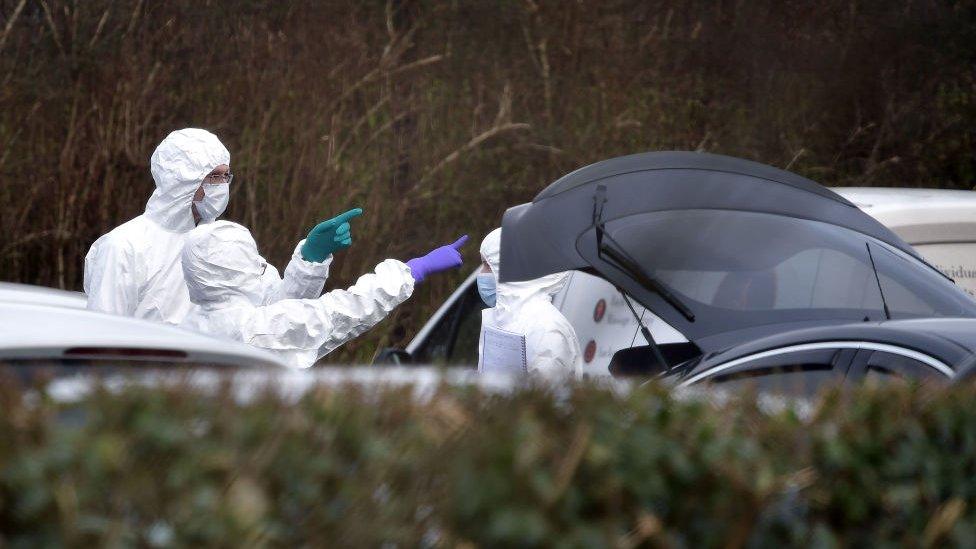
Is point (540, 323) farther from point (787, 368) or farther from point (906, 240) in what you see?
point (787, 368)

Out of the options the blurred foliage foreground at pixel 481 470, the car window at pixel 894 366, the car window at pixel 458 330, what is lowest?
the car window at pixel 458 330

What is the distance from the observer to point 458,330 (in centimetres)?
696

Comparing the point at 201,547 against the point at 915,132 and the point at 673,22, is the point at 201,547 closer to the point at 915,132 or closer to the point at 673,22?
the point at 673,22

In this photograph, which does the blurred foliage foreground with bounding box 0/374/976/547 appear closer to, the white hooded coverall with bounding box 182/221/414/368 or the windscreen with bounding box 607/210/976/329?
the windscreen with bounding box 607/210/976/329

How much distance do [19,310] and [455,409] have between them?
1516 millimetres

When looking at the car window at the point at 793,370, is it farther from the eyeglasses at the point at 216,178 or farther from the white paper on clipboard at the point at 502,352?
the eyeglasses at the point at 216,178

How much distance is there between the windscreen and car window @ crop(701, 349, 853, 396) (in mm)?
788

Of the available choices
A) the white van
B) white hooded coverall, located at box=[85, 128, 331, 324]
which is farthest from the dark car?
white hooded coverall, located at box=[85, 128, 331, 324]

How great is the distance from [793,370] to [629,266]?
112 centimetres

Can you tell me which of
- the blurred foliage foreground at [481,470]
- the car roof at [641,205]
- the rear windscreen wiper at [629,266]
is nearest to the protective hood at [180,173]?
the car roof at [641,205]

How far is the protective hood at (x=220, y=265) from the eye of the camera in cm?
559

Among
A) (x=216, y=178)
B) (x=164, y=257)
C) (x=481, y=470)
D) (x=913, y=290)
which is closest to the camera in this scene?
(x=481, y=470)

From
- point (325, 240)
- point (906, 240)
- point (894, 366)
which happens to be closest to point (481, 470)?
point (894, 366)

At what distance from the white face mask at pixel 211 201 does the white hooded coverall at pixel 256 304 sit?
2.43ft
